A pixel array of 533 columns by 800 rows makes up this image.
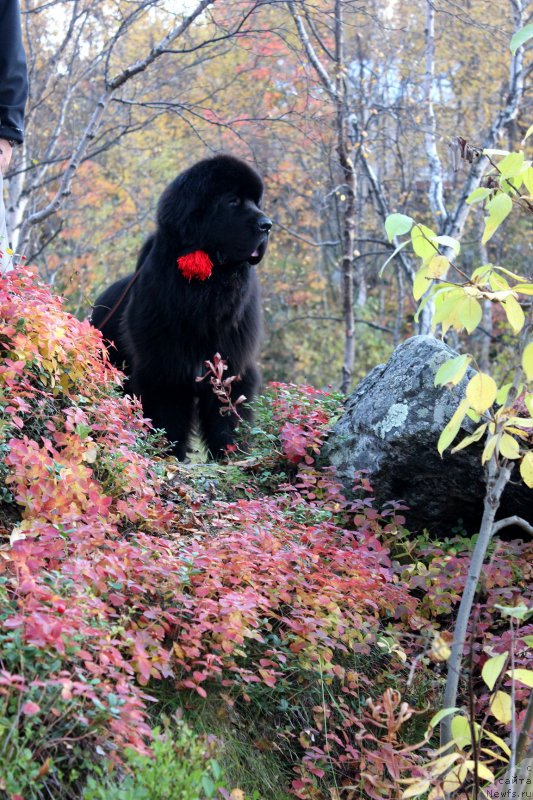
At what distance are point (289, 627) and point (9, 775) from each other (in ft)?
4.45

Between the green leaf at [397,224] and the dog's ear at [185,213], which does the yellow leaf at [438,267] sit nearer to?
the green leaf at [397,224]

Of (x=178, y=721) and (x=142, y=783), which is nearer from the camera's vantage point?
(x=142, y=783)

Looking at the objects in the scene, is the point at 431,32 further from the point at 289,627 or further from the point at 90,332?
the point at 289,627

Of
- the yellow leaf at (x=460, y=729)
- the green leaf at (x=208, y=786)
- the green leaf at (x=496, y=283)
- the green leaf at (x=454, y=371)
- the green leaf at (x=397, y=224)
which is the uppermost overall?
the green leaf at (x=397, y=224)

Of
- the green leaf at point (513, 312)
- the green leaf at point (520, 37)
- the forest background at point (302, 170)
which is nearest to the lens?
the green leaf at point (520, 37)

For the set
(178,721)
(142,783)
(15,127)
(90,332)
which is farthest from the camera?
(15,127)

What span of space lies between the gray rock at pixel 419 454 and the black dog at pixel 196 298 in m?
1.32

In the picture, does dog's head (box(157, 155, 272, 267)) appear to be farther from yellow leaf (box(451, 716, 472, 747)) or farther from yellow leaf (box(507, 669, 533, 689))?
yellow leaf (box(507, 669, 533, 689))

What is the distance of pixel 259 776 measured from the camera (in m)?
2.88

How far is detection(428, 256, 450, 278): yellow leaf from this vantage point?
241cm

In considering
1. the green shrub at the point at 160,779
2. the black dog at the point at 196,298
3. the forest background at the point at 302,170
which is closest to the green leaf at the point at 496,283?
the green shrub at the point at 160,779

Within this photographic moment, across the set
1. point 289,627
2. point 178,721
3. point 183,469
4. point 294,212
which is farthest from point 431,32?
point 178,721

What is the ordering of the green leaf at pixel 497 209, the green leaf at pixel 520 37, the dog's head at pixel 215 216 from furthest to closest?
1. the dog's head at pixel 215 216
2. the green leaf at pixel 497 209
3. the green leaf at pixel 520 37

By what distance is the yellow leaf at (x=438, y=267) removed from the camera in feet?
7.91
